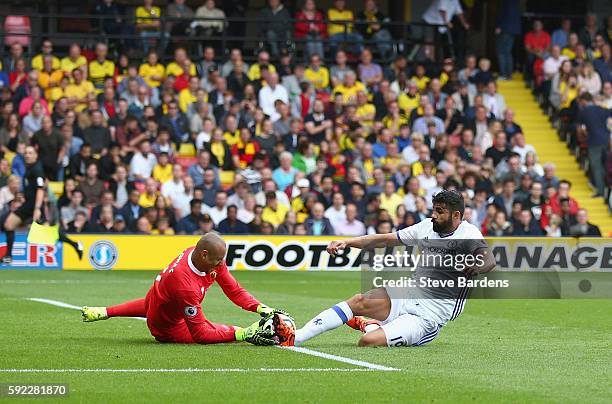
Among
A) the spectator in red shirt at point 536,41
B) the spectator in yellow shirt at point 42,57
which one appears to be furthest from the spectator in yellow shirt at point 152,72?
the spectator in red shirt at point 536,41

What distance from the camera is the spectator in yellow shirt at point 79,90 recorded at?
1063 inches

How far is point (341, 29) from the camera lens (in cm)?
3136

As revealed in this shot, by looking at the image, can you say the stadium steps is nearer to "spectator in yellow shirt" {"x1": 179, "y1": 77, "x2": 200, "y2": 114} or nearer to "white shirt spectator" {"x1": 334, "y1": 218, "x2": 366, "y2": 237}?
"white shirt spectator" {"x1": 334, "y1": 218, "x2": 366, "y2": 237}

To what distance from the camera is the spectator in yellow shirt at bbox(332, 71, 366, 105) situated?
28.7 m

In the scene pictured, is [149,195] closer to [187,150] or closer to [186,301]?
[187,150]

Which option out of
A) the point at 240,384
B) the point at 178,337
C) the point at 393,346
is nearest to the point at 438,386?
the point at 240,384

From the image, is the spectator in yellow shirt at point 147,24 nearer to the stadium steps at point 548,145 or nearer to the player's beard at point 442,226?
the stadium steps at point 548,145

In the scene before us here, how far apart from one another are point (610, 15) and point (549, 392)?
27006 mm

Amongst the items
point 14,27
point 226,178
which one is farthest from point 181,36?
point 226,178

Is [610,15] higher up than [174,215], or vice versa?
[610,15]

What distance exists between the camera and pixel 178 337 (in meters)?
11.6

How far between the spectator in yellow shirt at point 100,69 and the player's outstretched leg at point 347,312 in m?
17.6

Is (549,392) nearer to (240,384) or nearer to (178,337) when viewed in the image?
(240,384)

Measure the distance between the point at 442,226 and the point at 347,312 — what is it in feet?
3.60
